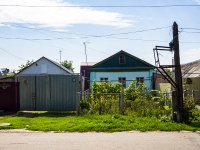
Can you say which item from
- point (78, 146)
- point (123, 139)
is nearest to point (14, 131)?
point (78, 146)

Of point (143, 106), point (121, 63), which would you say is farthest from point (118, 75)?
point (143, 106)

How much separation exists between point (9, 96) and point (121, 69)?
1850cm

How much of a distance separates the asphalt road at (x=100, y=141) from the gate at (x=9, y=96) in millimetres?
7143

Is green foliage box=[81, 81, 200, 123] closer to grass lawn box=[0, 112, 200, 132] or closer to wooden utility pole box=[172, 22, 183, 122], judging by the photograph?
wooden utility pole box=[172, 22, 183, 122]

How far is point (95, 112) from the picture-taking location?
557 inches

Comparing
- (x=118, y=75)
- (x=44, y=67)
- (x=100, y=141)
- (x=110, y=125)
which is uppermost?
(x=44, y=67)

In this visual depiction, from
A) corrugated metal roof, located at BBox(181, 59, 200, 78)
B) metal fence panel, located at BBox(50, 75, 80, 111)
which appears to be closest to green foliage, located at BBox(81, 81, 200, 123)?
metal fence panel, located at BBox(50, 75, 80, 111)

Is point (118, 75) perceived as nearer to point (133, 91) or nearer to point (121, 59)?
point (121, 59)

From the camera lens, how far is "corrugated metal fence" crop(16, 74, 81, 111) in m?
17.0

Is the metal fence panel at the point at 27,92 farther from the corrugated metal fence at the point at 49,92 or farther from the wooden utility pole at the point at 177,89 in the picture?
the wooden utility pole at the point at 177,89

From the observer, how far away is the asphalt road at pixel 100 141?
26.0ft

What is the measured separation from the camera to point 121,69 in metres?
33.8

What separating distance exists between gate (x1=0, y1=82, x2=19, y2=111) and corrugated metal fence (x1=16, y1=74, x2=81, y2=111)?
1.15ft

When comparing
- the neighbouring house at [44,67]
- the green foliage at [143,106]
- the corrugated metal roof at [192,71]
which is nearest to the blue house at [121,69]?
the corrugated metal roof at [192,71]
